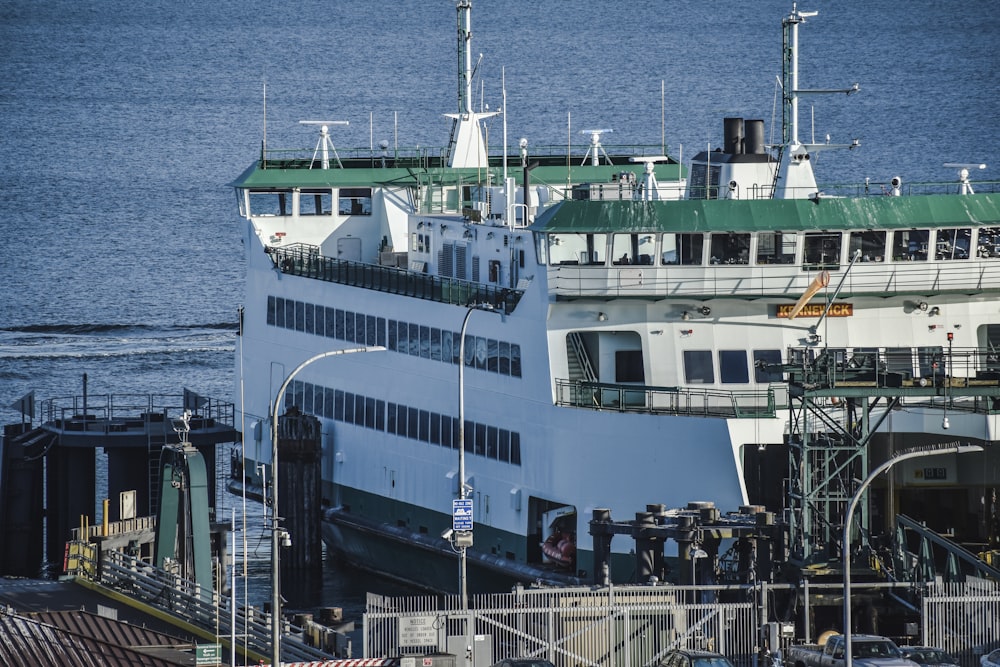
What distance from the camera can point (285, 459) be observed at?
59.6 metres

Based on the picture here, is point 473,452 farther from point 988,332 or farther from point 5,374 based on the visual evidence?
point 5,374

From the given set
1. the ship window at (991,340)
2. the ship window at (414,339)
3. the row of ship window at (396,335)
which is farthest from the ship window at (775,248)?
the ship window at (414,339)

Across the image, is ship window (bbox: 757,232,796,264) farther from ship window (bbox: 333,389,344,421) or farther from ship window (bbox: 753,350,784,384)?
ship window (bbox: 333,389,344,421)

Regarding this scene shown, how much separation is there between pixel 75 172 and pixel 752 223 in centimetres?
13152

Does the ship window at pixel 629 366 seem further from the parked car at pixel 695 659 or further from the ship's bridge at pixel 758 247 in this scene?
the parked car at pixel 695 659

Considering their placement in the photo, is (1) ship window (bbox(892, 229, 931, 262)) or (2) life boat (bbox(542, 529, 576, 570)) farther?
(1) ship window (bbox(892, 229, 931, 262))

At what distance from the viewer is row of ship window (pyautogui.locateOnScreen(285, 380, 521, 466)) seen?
53.6m

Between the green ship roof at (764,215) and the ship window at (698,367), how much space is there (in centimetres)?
262

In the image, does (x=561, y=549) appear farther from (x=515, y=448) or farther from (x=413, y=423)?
(x=413, y=423)

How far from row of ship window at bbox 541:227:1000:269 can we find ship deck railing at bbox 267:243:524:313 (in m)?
2.62

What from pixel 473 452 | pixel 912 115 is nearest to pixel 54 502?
pixel 473 452

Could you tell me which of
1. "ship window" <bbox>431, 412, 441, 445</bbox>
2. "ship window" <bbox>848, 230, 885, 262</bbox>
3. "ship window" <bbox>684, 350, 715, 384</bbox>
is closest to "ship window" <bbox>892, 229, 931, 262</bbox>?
"ship window" <bbox>848, 230, 885, 262</bbox>

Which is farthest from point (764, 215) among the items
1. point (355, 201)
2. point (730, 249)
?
point (355, 201)

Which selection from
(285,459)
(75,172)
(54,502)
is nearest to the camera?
(285,459)
